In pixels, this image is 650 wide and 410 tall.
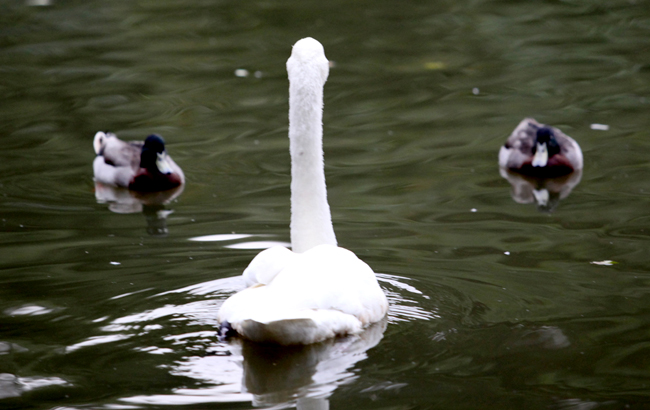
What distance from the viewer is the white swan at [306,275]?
17.3 feet

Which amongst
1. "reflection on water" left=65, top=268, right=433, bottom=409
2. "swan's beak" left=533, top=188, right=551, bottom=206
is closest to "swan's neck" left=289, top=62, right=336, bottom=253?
"reflection on water" left=65, top=268, right=433, bottom=409

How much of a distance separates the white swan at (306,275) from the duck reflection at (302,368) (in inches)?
2.5

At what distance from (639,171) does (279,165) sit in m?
3.71

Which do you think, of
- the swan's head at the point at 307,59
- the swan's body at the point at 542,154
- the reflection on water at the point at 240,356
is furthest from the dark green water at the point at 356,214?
the swan's head at the point at 307,59

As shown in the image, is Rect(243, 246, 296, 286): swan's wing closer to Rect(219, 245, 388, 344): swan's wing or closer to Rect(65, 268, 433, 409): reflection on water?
Rect(219, 245, 388, 344): swan's wing

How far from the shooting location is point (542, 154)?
10.0 m

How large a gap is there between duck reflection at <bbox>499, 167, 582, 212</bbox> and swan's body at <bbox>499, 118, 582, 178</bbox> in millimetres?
72

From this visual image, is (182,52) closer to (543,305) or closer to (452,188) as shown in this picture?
(452,188)

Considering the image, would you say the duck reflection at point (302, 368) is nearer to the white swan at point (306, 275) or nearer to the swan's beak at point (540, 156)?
the white swan at point (306, 275)

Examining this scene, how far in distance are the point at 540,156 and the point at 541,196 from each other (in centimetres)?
102

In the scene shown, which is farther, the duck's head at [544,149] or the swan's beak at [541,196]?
the duck's head at [544,149]

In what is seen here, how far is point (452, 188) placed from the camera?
29.6 feet

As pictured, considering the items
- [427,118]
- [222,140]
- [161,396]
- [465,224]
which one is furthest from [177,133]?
[161,396]

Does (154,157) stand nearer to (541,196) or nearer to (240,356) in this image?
(541,196)
